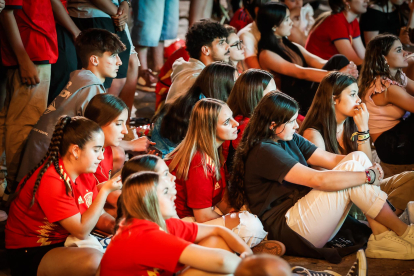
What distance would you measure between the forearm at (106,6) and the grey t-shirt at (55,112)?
3.02 feet

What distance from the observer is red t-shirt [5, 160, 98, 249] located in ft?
6.98

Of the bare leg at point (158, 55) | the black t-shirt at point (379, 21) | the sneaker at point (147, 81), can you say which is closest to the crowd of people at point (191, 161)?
the sneaker at point (147, 81)

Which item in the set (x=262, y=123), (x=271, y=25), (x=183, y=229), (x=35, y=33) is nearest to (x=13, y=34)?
(x=35, y=33)

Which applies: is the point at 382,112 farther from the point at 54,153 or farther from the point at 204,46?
the point at 54,153

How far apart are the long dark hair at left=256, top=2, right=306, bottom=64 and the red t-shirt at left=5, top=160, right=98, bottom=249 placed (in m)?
2.66

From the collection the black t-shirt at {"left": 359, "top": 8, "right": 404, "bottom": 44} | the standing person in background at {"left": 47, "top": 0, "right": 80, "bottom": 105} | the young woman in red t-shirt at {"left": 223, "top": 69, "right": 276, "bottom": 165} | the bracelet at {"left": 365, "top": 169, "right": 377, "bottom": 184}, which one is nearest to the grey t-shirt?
the standing person in background at {"left": 47, "top": 0, "right": 80, "bottom": 105}

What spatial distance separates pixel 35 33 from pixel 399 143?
2.77m

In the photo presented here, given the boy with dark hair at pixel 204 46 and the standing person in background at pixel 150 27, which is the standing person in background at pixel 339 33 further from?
the standing person in background at pixel 150 27

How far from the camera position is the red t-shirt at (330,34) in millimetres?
4918

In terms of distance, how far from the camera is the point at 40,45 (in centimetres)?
322

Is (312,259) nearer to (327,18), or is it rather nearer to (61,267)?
(61,267)

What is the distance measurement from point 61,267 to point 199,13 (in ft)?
14.1

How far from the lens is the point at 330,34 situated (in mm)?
4945

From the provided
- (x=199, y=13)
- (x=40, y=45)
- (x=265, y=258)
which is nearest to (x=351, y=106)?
(x=265, y=258)
